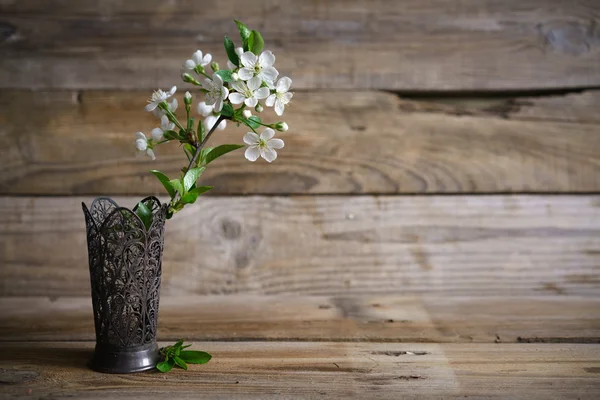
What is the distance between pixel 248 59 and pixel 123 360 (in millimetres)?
372

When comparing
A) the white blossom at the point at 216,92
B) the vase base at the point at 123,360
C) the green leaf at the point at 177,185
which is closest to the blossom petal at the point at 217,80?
the white blossom at the point at 216,92

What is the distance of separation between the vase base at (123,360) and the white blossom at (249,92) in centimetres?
31

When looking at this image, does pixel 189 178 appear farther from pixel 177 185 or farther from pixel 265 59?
pixel 265 59

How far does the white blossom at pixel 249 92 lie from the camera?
66cm

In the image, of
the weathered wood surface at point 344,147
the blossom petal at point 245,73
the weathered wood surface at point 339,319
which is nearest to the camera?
the blossom petal at point 245,73

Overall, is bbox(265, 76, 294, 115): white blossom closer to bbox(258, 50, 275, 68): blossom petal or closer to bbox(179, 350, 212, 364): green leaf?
bbox(258, 50, 275, 68): blossom petal

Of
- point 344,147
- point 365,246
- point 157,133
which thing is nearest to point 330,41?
point 344,147

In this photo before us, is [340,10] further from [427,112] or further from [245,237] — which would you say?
[245,237]

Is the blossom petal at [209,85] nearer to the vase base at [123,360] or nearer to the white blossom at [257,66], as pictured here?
the white blossom at [257,66]

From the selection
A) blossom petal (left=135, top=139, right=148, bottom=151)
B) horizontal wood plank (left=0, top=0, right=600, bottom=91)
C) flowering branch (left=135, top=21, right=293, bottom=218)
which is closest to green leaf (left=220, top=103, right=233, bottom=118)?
flowering branch (left=135, top=21, right=293, bottom=218)

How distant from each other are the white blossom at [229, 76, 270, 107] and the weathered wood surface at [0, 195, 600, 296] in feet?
1.35

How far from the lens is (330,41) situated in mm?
1069

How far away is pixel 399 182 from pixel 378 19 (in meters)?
0.29

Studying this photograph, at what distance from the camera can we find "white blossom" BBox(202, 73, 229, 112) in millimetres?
673
